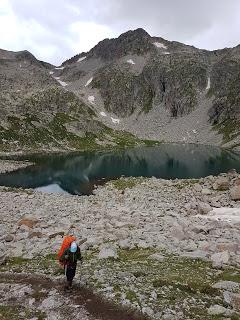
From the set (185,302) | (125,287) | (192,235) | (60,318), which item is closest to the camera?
(60,318)

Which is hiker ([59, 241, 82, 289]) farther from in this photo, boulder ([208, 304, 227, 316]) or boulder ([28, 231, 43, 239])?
boulder ([28, 231, 43, 239])

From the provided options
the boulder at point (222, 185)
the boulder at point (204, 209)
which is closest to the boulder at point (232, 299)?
the boulder at point (204, 209)

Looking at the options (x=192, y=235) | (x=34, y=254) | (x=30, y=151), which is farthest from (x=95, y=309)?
(x=30, y=151)

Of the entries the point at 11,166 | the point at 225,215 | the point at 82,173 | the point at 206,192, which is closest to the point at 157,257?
the point at 225,215

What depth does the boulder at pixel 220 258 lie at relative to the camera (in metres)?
24.1

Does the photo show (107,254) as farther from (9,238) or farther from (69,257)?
(9,238)

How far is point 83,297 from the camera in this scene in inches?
765

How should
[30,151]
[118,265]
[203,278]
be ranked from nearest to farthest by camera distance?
[203,278]
[118,265]
[30,151]

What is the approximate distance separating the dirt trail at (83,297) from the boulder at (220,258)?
818 centimetres

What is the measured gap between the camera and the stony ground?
61.6 feet

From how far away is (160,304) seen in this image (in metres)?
18.3

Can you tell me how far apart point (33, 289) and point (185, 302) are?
761 centimetres

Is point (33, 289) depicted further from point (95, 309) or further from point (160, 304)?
point (160, 304)

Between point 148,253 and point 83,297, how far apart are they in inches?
352
